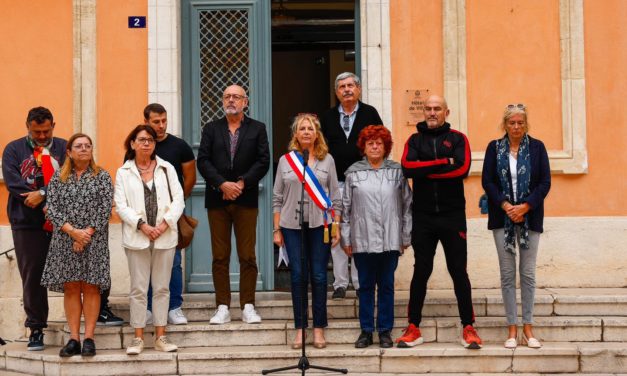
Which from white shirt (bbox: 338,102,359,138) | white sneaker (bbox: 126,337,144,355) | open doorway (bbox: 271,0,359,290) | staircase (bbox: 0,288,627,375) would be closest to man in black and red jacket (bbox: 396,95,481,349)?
staircase (bbox: 0,288,627,375)

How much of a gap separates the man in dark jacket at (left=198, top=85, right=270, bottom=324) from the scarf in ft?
4.01

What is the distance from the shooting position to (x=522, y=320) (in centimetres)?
762

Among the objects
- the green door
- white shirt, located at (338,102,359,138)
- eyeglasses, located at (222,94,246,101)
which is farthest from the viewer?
the green door

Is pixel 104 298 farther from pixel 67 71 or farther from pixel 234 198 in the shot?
pixel 67 71

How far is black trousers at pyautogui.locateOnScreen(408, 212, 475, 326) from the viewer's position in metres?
7.35

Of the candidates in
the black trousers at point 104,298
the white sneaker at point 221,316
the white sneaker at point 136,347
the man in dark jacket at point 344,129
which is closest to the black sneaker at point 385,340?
the man in dark jacket at point 344,129

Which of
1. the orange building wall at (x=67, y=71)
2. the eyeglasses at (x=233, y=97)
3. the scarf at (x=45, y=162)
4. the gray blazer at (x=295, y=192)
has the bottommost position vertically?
the gray blazer at (x=295, y=192)

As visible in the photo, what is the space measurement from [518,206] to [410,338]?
4.40 ft

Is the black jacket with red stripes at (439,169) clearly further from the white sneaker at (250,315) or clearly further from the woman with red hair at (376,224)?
the white sneaker at (250,315)

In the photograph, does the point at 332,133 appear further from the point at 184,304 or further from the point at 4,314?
the point at 4,314

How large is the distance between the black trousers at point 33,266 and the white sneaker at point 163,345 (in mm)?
1132

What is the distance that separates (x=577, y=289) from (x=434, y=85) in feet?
7.77

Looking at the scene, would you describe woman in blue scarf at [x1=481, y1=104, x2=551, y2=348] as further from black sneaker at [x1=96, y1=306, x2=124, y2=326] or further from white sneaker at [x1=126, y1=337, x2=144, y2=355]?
black sneaker at [x1=96, y1=306, x2=124, y2=326]

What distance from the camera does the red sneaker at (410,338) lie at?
7441 mm
